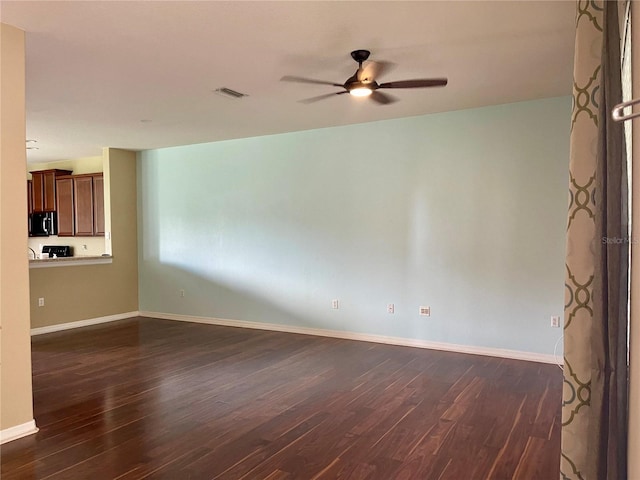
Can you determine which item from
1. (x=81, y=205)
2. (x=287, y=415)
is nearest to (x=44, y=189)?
(x=81, y=205)

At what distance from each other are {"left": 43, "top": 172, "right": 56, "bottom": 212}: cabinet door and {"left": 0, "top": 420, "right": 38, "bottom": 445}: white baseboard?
20.2 feet

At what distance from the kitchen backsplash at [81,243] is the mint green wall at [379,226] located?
4.49ft

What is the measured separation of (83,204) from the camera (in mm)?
7766

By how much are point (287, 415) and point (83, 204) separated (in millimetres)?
6096

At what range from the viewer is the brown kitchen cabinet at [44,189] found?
8.20m

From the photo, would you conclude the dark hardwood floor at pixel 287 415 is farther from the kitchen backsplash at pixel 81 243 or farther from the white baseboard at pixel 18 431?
the kitchen backsplash at pixel 81 243

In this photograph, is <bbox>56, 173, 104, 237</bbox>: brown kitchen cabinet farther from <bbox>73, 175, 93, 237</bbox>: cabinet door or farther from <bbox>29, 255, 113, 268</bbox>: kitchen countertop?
Result: <bbox>29, 255, 113, 268</bbox>: kitchen countertop

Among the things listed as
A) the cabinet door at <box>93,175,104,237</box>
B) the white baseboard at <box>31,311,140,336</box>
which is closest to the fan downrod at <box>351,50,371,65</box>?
the white baseboard at <box>31,311,140,336</box>

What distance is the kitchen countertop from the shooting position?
604cm

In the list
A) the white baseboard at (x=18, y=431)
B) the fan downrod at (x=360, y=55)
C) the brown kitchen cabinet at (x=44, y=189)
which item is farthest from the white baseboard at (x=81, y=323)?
the fan downrod at (x=360, y=55)

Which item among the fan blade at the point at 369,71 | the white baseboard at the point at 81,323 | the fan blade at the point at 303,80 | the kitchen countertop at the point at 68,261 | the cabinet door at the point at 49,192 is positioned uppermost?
the fan blade at the point at 303,80

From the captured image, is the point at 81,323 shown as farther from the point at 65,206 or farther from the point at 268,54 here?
the point at 268,54

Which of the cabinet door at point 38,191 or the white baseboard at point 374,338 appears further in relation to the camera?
the cabinet door at point 38,191

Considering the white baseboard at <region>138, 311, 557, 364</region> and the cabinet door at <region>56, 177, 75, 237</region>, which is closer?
the white baseboard at <region>138, 311, 557, 364</region>
